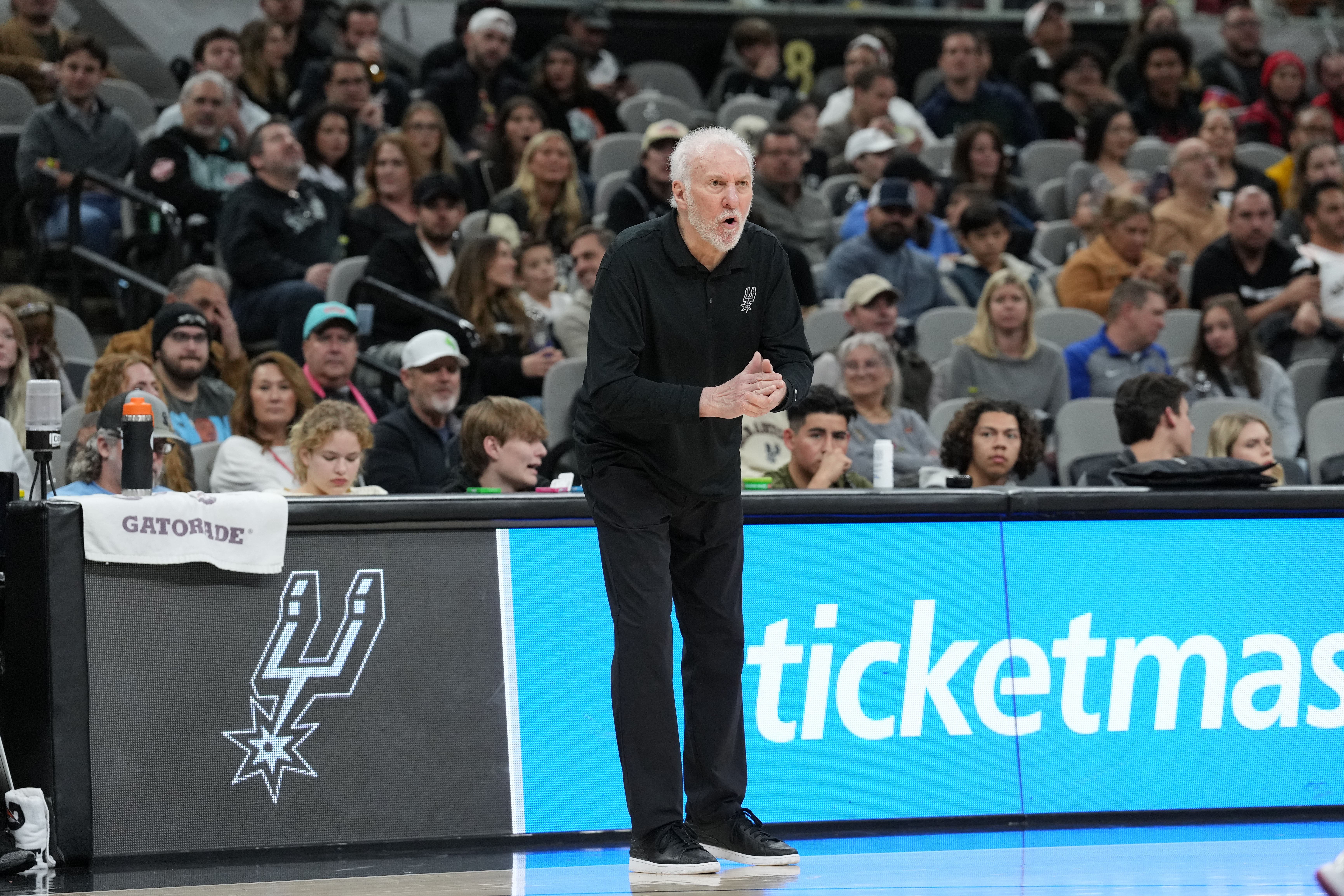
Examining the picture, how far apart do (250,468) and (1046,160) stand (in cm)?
800

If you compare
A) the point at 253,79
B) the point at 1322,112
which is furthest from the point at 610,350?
the point at 1322,112

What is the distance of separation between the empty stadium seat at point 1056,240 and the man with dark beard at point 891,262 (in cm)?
172

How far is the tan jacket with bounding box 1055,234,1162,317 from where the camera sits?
10.1 m

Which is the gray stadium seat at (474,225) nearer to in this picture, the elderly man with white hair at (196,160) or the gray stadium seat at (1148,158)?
the elderly man with white hair at (196,160)

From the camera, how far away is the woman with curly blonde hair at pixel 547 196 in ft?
32.5

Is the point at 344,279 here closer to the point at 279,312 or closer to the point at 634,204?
the point at 279,312

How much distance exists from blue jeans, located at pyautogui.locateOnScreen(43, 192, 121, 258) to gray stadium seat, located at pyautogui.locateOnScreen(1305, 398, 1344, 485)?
266 inches

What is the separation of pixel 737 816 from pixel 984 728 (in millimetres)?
1226

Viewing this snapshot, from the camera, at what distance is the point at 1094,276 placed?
→ 33.4 ft

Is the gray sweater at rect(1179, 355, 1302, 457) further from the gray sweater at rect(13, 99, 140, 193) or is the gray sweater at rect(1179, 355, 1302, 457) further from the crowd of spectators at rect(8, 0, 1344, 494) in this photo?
the gray sweater at rect(13, 99, 140, 193)

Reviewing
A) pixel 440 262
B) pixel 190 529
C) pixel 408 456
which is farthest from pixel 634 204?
pixel 190 529

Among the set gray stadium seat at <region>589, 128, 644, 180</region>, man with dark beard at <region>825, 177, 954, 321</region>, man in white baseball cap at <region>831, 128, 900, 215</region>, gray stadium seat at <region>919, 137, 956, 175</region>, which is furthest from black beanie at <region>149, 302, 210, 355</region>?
gray stadium seat at <region>919, 137, 956, 175</region>

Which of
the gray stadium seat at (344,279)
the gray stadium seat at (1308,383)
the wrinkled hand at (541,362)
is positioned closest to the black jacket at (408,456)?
the wrinkled hand at (541,362)

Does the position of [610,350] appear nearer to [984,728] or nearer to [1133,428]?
[984,728]
